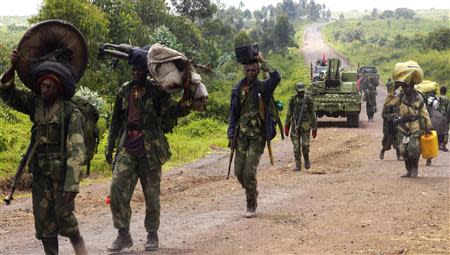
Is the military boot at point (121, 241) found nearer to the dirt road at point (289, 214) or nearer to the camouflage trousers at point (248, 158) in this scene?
the dirt road at point (289, 214)

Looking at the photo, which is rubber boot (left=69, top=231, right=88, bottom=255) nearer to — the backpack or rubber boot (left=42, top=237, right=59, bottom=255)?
rubber boot (left=42, top=237, right=59, bottom=255)

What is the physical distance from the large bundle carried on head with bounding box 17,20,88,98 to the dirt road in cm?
211

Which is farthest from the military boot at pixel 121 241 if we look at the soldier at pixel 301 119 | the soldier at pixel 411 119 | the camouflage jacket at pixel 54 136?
the soldier at pixel 301 119

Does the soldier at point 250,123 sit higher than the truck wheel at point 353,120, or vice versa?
the soldier at point 250,123

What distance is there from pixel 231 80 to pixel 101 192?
32.3 m

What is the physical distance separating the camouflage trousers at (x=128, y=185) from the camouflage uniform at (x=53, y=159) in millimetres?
1047

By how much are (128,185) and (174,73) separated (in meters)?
1.30

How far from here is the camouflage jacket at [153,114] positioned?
6.94 metres

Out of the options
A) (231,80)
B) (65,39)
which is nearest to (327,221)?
(65,39)

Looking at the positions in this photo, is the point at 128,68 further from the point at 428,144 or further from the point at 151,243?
the point at 151,243

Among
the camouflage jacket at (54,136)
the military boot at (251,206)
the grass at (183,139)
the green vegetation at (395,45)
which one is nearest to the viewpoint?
the camouflage jacket at (54,136)

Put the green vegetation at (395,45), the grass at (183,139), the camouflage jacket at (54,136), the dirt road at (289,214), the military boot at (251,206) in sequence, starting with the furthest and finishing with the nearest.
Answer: the green vegetation at (395,45) → the grass at (183,139) → the military boot at (251,206) → the dirt road at (289,214) → the camouflage jacket at (54,136)

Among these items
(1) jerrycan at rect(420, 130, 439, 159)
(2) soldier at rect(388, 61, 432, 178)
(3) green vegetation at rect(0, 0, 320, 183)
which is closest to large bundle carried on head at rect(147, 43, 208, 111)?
(2) soldier at rect(388, 61, 432, 178)

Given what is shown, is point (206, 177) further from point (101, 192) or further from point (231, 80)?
point (231, 80)
